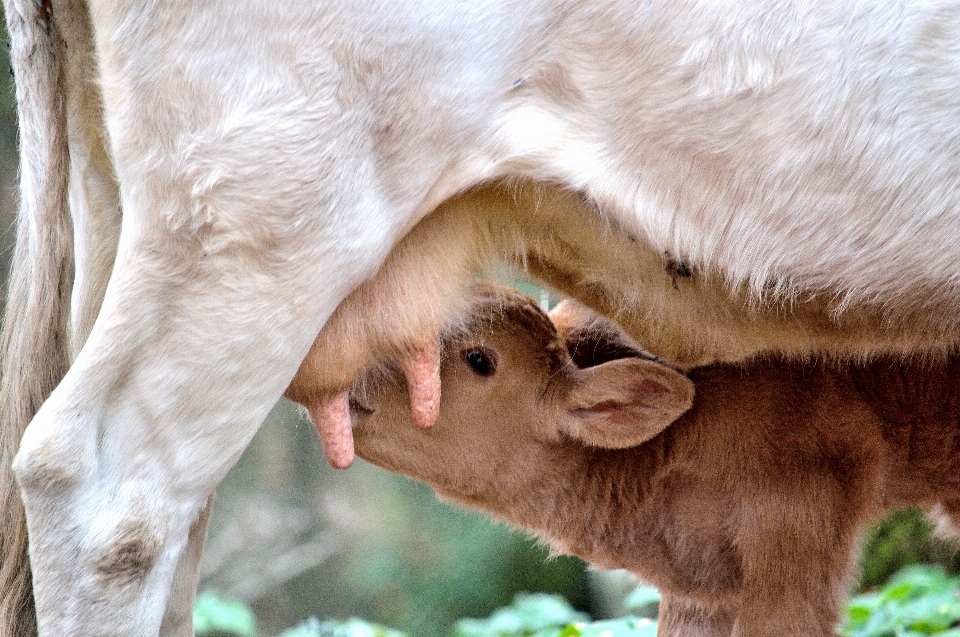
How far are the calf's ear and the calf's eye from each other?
0.29 metres

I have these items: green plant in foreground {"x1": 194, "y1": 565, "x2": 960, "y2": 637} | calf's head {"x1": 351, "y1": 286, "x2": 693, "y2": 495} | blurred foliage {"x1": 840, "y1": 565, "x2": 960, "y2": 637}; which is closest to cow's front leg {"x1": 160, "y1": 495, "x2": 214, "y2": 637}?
calf's head {"x1": 351, "y1": 286, "x2": 693, "y2": 495}

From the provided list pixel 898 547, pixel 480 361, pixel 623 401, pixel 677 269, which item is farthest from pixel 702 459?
pixel 898 547

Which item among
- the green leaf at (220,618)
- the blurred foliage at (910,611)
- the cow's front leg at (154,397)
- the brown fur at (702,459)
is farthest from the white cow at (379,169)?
the green leaf at (220,618)

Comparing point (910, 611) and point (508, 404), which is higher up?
point (910, 611)

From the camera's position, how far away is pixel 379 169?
2.76 metres

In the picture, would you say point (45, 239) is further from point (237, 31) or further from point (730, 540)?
point (730, 540)

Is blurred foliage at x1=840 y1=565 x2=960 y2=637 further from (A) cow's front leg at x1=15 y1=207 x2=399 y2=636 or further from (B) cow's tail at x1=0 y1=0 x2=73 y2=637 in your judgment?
(B) cow's tail at x1=0 y1=0 x2=73 y2=637

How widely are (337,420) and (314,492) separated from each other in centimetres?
587

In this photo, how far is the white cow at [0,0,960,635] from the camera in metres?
2.69

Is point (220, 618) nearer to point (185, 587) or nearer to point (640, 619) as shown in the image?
point (640, 619)

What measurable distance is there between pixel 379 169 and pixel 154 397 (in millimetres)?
758

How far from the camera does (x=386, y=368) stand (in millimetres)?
3893

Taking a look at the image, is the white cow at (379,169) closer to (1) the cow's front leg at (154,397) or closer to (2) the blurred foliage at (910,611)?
(1) the cow's front leg at (154,397)

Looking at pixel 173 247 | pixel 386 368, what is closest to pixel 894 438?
pixel 386 368
